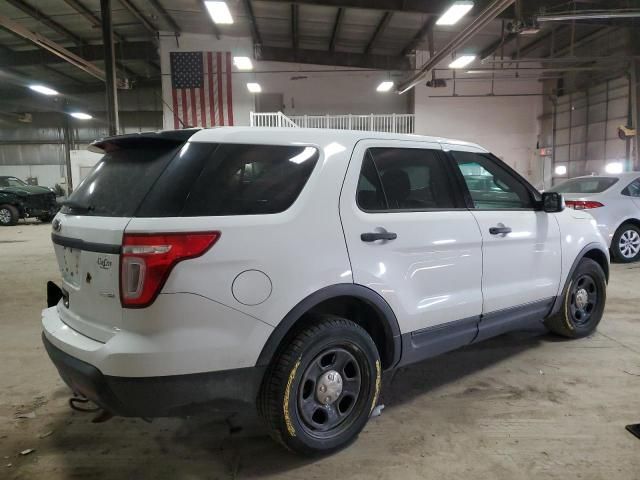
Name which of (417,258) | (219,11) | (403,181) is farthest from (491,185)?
(219,11)

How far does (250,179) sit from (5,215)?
56.4 feet

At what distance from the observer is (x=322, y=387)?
2.36 m

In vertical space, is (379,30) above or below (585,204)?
above

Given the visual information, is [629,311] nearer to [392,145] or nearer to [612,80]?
[392,145]

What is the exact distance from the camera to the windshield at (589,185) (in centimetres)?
766

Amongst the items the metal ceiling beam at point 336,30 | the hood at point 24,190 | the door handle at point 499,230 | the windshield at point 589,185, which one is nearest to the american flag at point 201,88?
the metal ceiling beam at point 336,30

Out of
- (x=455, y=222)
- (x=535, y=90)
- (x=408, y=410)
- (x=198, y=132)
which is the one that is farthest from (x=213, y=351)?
(x=535, y=90)

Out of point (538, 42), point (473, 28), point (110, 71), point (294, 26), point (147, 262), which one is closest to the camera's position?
point (147, 262)

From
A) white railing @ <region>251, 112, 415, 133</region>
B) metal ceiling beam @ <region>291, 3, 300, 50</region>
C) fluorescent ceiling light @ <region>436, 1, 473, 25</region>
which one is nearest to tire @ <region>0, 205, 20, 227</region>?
white railing @ <region>251, 112, 415, 133</region>

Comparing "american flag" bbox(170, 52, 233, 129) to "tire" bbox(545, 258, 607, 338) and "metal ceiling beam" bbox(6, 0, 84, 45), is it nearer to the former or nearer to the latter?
"metal ceiling beam" bbox(6, 0, 84, 45)

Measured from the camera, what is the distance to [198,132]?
7.07 ft

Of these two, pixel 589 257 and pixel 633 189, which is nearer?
pixel 589 257

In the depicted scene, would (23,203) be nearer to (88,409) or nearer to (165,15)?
(165,15)

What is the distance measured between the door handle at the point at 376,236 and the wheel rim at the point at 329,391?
59cm
